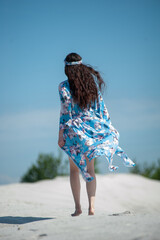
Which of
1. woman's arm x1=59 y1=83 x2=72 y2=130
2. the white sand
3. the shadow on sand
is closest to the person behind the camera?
the white sand

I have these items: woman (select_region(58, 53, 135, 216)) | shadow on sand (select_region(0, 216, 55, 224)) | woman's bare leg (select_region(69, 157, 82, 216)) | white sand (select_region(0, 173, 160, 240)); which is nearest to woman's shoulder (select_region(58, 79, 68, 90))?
woman (select_region(58, 53, 135, 216))

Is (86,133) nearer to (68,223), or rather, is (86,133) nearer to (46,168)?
Result: (68,223)

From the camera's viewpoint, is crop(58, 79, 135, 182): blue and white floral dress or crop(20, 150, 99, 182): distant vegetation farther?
crop(20, 150, 99, 182): distant vegetation

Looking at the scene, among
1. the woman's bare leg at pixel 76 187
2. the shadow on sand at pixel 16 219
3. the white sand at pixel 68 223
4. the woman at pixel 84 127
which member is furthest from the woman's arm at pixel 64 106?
the shadow on sand at pixel 16 219

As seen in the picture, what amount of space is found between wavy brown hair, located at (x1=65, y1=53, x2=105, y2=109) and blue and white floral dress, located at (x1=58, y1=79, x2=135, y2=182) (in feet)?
0.23

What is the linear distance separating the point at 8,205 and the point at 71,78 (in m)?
3.38

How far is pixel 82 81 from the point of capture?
4383 millimetres

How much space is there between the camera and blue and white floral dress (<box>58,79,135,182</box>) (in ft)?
13.6

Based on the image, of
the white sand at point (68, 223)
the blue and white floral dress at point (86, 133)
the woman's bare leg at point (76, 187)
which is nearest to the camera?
the white sand at point (68, 223)

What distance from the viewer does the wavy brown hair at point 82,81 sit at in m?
4.28

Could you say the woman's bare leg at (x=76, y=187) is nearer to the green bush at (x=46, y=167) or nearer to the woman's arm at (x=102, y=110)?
the woman's arm at (x=102, y=110)

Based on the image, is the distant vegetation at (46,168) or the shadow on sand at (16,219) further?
the distant vegetation at (46,168)

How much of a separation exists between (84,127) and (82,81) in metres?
0.62

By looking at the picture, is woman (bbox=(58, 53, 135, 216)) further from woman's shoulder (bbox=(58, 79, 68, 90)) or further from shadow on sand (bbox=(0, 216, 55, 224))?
shadow on sand (bbox=(0, 216, 55, 224))
